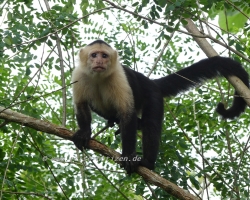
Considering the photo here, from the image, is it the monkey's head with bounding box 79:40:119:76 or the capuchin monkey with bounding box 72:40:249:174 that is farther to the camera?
the monkey's head with bounding box 79:40:119:76

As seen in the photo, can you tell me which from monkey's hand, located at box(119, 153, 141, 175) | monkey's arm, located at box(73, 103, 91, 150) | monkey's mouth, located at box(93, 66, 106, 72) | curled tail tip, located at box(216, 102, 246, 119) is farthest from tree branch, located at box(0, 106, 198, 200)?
curled tail tip, located at box(216, 102, 246, 119)

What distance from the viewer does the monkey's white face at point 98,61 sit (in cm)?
485

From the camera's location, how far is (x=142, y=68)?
6359mm

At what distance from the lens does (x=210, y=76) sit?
5418 millimetres

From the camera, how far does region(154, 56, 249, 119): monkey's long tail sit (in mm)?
4970

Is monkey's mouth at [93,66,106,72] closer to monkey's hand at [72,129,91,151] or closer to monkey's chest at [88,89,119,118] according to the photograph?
monkey's chest at [88,89,119,118]

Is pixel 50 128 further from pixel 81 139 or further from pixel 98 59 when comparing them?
pixel 98 59

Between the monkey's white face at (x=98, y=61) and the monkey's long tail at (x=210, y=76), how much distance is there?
31.9 inches

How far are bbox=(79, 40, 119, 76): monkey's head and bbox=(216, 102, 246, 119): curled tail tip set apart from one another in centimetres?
131

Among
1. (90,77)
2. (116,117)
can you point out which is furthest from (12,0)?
(116,117)

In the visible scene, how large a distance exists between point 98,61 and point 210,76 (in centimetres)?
146

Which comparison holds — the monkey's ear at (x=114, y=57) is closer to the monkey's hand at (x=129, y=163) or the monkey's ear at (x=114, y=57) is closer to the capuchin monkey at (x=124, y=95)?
the capuchin monkey at (x=124, y=95)

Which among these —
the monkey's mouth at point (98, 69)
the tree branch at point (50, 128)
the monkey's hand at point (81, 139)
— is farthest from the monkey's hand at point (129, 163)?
the monkey's mouth at point (98, 69)


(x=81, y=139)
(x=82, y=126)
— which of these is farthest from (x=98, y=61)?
(x=81, y=139)
